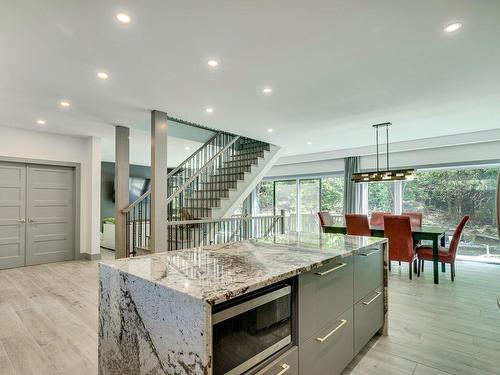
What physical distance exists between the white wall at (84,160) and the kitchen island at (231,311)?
489 cm

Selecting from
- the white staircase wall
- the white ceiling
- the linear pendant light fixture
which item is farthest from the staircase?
the linear pendant light fixture

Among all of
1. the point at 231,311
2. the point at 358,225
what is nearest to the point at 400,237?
the point at 358,225

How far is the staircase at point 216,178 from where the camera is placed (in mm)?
5887

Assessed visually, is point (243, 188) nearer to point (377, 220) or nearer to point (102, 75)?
point (377, 220)

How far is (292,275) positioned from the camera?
1.45 metres

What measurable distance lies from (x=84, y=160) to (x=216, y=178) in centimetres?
290

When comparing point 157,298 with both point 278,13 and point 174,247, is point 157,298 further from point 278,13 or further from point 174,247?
point 174,247

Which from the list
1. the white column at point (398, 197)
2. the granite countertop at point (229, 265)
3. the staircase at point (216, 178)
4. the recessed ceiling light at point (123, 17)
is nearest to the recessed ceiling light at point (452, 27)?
the granite countertop at point (229, 265)

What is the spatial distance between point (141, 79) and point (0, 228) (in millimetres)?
4319

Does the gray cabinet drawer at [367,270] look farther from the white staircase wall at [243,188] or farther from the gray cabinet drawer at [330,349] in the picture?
the white staircase wall at [243,188]

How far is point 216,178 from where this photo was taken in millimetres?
6793

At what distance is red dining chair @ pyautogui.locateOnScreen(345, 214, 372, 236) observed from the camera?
4.99m

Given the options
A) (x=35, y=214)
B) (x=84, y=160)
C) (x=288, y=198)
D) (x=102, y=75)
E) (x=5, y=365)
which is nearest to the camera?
(x=5, y=365)

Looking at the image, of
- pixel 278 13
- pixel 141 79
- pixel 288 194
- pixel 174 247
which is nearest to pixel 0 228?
pixel 174 247
